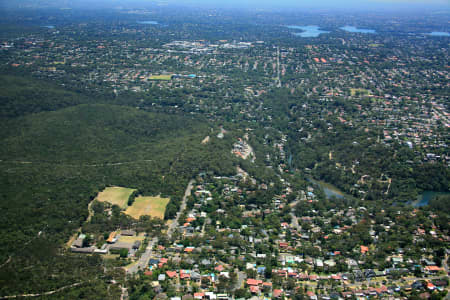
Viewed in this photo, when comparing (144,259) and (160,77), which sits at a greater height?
(160,77)

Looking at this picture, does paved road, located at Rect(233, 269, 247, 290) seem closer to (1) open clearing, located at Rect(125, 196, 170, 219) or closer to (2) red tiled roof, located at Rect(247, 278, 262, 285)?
(2) red tiled roof, located at Rect(247, 278, 262, 285)

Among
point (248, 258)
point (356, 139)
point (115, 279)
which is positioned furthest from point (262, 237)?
point (356, 139)

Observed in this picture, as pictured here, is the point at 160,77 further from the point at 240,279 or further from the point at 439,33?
the point at 439,33

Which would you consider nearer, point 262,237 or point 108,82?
point 262,237

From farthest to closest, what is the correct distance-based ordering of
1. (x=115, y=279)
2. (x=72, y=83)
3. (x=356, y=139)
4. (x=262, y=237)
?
(x=72, y=83) < (x=356, y=139) < (x=262, y=237) < (x=115, y=279)

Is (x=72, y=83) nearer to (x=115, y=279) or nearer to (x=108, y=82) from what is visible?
(x=108, y=82)

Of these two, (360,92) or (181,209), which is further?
(360,92)

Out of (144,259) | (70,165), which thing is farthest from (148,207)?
(70,165)
